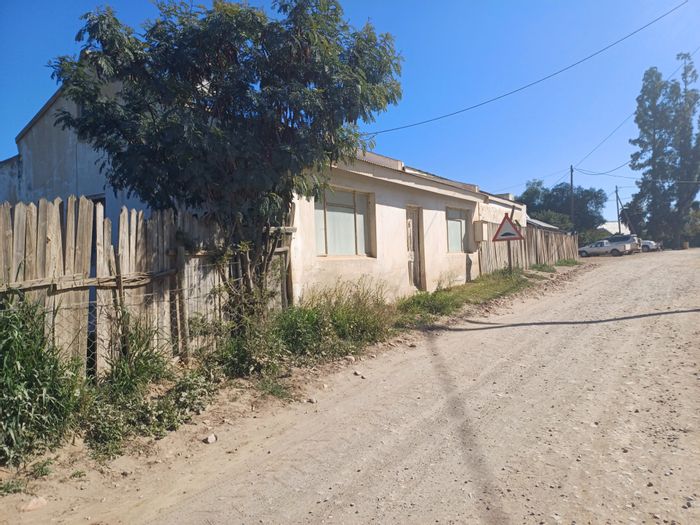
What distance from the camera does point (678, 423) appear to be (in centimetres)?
404

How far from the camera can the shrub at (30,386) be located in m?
3.43

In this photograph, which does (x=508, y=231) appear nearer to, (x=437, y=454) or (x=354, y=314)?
(x=354, y=314)

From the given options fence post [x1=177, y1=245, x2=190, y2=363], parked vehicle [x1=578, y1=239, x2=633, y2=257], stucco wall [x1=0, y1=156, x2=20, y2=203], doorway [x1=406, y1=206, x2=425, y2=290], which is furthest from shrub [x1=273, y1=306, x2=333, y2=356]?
parked vehicle [x1=578, y1=239, x2=633, y2=257]

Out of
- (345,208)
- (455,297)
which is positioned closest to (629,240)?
(455,297)

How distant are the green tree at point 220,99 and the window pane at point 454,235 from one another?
28.7 feet

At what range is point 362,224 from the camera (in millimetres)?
10125

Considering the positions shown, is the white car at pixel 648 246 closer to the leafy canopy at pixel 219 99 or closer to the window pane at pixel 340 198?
the window pane at pixel 340 198

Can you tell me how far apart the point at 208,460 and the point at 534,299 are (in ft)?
34.8

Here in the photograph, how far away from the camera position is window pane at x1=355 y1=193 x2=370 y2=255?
9984 millimetres

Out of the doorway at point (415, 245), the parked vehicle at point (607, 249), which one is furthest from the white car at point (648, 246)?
the doorway at point (415, 245)

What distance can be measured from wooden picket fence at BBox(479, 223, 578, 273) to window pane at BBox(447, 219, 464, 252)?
4.30 feet

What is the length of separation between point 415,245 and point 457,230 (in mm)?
3191

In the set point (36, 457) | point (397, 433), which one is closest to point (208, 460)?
point (36, 457)

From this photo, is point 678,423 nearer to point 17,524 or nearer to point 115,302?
point 17,524
